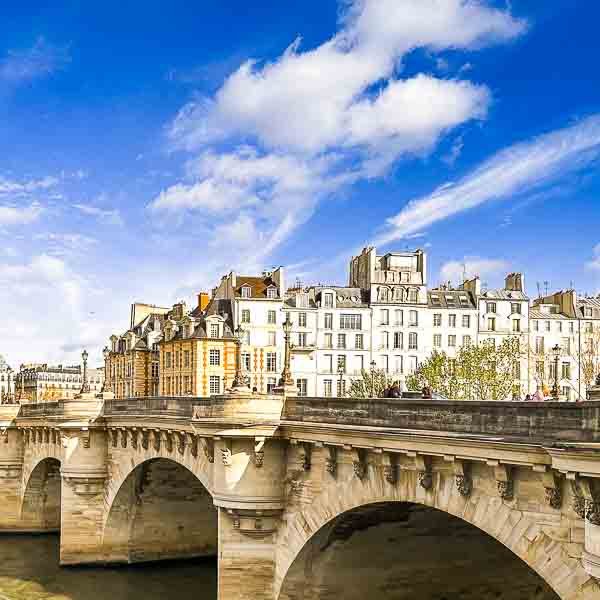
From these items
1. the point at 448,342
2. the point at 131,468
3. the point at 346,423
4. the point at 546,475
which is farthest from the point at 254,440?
the point at 448,342

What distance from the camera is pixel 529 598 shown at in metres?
29.2

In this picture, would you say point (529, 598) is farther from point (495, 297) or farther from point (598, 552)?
point (495, 297)

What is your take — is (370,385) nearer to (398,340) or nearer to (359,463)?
(398,340)

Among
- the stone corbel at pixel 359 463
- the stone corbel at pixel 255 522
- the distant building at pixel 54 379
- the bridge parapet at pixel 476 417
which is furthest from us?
the distant building at pixel 54 379

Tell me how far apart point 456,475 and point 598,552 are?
4.17 meters

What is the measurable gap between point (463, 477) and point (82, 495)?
94.7ft

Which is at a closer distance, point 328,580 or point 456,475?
point 456,475

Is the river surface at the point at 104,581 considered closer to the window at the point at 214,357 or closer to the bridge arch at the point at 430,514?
the bridge arch at the point at 430,514

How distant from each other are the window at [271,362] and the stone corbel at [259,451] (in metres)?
54.7

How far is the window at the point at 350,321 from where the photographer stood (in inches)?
3263

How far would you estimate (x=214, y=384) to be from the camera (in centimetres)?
8019

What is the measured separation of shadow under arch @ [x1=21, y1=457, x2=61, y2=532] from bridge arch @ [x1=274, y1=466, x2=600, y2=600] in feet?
104

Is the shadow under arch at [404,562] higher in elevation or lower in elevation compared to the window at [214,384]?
lower

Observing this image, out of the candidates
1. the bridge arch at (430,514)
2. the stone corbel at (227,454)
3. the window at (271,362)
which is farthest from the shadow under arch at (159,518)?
the window at (271,362)
